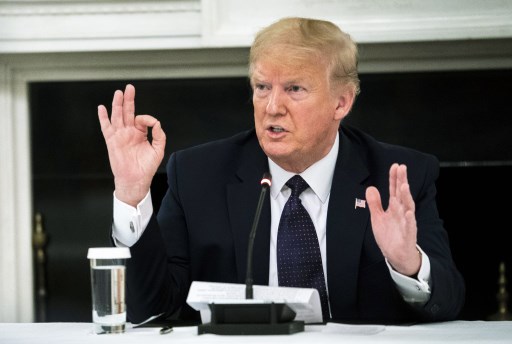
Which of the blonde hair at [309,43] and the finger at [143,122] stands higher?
the blonde hair at [309,43]

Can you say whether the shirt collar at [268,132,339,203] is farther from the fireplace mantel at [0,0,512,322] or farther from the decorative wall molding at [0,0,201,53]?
the decorative wall molding at [0,0,201,53]

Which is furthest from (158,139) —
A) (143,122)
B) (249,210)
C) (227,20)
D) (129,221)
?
(227,20)

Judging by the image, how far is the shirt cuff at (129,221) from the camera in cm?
205

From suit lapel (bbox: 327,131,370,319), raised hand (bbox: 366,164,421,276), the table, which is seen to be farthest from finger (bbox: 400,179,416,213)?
suit lapel (bbox: 327,131,370,319)

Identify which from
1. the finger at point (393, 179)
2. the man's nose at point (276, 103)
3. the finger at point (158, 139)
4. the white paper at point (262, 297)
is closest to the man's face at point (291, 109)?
the man's nose at point (276, 103)

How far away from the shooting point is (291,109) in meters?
2.25

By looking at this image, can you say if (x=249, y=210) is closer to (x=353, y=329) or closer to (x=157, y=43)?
(x=353, y=329)

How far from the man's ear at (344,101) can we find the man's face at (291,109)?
0.20ft

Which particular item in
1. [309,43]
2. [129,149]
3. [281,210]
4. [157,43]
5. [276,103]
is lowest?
[281,210]

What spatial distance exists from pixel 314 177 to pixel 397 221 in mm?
454

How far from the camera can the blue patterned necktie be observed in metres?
2.22

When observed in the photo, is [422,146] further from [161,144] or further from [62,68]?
[161,144]

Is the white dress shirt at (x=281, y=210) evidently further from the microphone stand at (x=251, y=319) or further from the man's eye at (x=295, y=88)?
the microphone stand at (x=251, y=319)

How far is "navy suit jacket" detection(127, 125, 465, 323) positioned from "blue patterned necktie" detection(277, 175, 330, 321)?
0.03 meters
